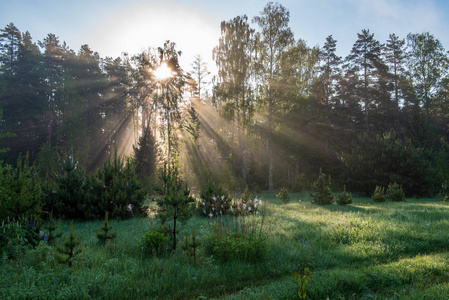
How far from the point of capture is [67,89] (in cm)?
3384

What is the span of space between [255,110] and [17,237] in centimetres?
2298

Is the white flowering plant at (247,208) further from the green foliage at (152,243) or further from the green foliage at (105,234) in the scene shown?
the green foliage at (105,234)

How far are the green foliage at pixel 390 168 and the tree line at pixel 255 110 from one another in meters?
0.09

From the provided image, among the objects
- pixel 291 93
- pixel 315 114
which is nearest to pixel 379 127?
pixel 315 114

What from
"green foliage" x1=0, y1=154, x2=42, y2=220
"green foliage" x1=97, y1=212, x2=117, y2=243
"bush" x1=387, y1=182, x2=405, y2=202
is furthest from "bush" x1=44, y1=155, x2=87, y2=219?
"bush" x1=387, y1=182, x2=405, y2=202

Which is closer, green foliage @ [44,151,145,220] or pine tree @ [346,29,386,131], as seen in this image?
green foliage @ [44,151,145,220]

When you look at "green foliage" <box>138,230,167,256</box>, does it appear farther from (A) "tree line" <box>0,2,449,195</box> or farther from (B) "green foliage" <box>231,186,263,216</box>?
(A) "tree line" <box>0,2,449,195</box>

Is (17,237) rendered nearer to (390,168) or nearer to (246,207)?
(246,207)

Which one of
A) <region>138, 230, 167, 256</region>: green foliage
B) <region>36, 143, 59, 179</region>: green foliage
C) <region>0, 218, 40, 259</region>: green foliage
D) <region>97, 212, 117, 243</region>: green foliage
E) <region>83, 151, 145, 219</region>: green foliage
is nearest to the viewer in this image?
<region>0, 218, 40, 259</region>: green foliage

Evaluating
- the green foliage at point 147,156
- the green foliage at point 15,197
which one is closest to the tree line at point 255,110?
the green foliage at point 147,156

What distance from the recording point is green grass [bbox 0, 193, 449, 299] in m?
3.84

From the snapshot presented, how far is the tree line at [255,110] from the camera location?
20.0 metres

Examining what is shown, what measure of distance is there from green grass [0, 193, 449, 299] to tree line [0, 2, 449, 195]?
14410 mm

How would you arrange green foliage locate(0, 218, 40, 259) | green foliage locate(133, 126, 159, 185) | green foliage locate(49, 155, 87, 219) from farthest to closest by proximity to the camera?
green foliage locate(133, 126, 159, 185) → green foliage locate(49, 155, 87, 219) → green foliage locate(0, 218, 40, 259)
